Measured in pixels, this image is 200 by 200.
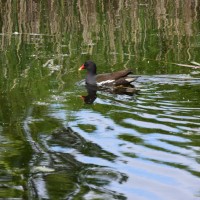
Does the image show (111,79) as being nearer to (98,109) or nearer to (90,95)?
(90,95)

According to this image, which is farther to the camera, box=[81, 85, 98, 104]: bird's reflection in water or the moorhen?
the moorhen

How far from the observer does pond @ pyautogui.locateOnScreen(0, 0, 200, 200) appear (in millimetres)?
6664

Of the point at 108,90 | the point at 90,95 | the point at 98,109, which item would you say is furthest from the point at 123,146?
the point at 108,90

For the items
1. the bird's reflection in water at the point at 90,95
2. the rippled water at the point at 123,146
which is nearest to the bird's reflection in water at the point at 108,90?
the bird's reflection in water at the point at 90,95

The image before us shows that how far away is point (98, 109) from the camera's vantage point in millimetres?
9773

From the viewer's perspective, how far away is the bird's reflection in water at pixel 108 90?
10.7 meters

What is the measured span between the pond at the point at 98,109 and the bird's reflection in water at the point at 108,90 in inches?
3.6

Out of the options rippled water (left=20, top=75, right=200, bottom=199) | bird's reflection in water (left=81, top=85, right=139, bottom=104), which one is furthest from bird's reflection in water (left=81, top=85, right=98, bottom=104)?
rippled water (left=20, top=75, right=200, bottom=199)

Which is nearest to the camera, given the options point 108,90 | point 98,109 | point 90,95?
point 98,109

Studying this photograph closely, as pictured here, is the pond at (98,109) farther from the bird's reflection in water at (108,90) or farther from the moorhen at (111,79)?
the moorhen at (111,79)

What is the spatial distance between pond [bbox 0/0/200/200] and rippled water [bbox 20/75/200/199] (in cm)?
1

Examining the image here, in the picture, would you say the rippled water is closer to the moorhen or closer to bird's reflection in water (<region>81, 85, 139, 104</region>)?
bird's reflection in water (<region>81, 85, 139, 104</region>)

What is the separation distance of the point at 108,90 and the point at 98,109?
1.92m

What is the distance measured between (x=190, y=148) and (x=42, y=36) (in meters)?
9.00
